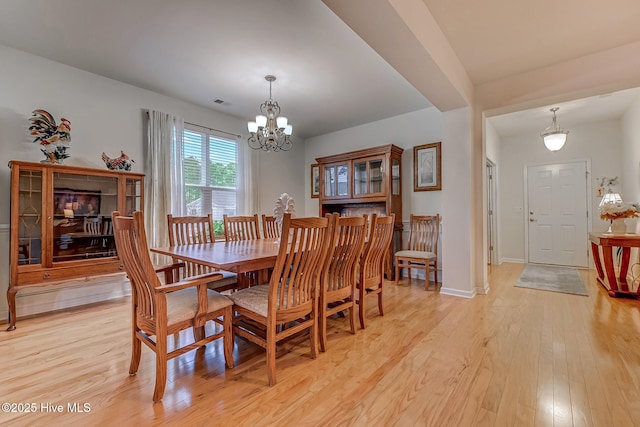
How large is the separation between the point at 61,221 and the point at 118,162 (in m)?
0.80

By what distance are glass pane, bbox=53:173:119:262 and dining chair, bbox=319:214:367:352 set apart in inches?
99.8

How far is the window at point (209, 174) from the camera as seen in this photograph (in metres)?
4.02

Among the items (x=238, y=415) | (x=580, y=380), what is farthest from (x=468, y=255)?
(x=238, y=415)

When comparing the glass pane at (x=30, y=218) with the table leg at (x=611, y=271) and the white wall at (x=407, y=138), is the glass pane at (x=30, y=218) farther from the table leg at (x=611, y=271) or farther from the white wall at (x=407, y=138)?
the table leg at (x=611, y=271)

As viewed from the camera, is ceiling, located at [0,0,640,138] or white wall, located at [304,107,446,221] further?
white wall, located at [304,107,446,221]

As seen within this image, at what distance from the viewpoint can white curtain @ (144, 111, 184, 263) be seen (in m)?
3.54

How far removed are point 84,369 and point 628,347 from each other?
381 cm

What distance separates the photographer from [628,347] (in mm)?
2055

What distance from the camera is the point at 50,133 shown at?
2.76 m


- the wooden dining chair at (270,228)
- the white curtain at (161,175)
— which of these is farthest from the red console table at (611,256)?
the white curtain at (161,175)

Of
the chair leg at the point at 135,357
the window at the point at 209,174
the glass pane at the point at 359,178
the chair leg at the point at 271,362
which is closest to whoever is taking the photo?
the chair leg at the point at 271,362

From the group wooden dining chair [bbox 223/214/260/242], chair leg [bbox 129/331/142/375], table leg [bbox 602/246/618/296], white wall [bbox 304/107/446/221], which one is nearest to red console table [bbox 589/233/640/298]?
table leg [bbox 602/246/618/296]

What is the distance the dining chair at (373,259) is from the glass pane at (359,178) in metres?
1.94

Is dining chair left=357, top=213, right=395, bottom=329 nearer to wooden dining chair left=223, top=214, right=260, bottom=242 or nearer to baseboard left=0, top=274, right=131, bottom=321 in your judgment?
wooden dining chair left=223, top=214, right=260, bottom=242
